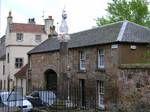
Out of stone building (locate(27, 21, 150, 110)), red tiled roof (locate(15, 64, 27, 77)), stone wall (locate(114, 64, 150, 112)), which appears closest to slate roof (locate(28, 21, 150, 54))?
stone building (locate(27, 21, 150, 110))

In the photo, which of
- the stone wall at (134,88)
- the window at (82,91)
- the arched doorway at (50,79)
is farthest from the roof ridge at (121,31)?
the arched doorway at (50,79)

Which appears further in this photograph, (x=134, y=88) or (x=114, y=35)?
(x=114, y=35)

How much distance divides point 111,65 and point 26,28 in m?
29.7

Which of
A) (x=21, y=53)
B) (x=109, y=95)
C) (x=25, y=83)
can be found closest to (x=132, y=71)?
(x=109, y=95)

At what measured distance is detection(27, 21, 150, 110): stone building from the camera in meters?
26.8

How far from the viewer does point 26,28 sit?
185 ft

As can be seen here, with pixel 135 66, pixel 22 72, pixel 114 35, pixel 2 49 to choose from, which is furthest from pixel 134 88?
pixel 2 49

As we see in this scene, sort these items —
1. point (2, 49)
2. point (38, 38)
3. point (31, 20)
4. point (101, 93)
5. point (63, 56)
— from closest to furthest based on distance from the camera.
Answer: point (63, 56) < point (101, 93) < point (38, 38) < point (31, 20) < point (2, 49)

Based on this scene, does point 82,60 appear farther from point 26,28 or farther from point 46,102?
point 26,28

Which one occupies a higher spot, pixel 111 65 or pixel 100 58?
pixel 100 58

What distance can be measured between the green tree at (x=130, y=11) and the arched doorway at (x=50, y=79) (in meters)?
11.9

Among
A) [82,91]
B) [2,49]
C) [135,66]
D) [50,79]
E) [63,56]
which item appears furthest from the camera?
[2,49]

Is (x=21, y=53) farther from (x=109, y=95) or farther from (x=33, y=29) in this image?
(x=109, y=95)

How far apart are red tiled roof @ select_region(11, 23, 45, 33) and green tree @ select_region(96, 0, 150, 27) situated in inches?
521
